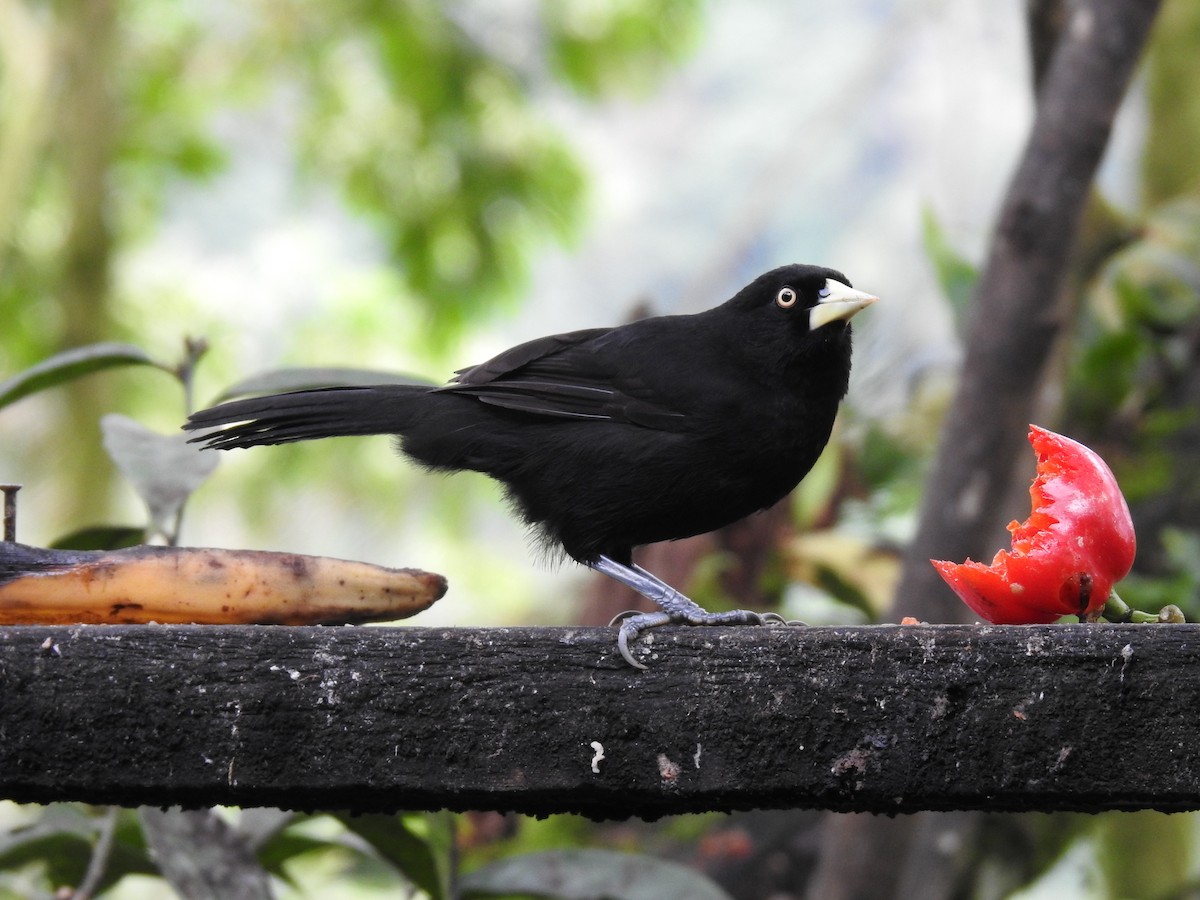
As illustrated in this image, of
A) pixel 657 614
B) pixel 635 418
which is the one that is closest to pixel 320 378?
pixel 635 418

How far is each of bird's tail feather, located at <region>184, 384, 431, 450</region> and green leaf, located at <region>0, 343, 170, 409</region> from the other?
281 millimetres

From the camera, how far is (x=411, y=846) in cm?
210

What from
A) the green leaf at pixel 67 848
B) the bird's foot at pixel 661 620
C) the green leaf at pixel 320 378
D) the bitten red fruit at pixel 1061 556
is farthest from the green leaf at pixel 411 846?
the bitten red fruit at pixel 1061 556

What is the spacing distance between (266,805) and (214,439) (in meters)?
0.79

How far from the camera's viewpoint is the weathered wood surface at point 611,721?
4.43 ft

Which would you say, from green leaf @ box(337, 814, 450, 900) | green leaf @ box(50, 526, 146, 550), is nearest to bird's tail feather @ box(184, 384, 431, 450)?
green leaf @ box(50, 526, 146, 550)

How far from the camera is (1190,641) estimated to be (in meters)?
1.35

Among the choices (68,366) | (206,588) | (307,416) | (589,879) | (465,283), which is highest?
(465,283)

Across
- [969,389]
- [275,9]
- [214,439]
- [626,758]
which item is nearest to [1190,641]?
[626,758]

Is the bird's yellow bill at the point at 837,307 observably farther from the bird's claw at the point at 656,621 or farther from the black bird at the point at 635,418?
the bird's claw at the point at 656,621

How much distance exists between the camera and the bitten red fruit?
5.01 feet

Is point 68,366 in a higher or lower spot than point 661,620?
higher

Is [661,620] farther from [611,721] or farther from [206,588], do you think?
[206,588]

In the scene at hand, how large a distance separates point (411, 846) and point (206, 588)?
26.3 inches
